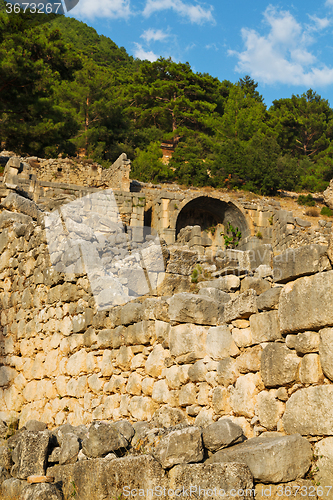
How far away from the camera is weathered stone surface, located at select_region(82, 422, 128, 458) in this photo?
9.50 ft

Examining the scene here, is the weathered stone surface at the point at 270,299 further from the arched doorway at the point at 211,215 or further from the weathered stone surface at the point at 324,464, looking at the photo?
the arched doorway at the point at 211,215

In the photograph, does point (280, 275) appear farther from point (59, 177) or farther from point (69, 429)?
point (59, 177)

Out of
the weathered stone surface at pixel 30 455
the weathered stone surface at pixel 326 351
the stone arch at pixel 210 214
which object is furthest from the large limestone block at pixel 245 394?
the stone arch at pixel 210 214

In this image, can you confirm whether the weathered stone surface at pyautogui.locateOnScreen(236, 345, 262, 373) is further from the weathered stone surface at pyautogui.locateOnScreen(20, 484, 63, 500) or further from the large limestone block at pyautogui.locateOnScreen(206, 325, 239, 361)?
the weathered stone surface at pyautogui.locateOnScreen(20, 484, 63, 500)

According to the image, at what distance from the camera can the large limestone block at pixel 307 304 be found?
2.41 m

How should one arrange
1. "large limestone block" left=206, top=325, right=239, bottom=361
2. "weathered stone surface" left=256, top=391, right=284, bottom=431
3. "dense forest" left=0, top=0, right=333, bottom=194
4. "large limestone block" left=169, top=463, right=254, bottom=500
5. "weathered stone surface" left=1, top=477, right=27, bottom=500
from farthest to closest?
"dense forest" left=0, top=0, right=333, bottom=194 → "large limestone block" left=206, top=325, right=239, bottom=361 → "weathered stone surface" left=1, top=477, right=27, bottom=500 → "weathered stone surface" left=256, top=391, right=284, bottom=431 → "large limestone block" left=169, top=463, right=254, bottom=500

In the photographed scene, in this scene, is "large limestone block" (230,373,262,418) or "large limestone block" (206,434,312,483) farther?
"large limestone block" (230,373,262,418)

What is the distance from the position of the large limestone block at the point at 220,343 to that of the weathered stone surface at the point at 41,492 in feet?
4.32

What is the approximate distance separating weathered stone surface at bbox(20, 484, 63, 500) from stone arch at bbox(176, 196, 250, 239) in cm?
1710

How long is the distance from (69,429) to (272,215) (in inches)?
697

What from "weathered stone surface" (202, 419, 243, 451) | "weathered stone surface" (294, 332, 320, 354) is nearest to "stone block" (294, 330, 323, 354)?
"weathered stone surface" (294, 332, 320, 354)

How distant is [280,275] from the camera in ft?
9.10

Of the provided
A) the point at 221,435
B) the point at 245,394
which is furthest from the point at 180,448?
the point at 245,394

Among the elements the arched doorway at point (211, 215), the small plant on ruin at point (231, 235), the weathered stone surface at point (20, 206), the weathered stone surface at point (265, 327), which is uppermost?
the arched doorway at point (211, 215)
